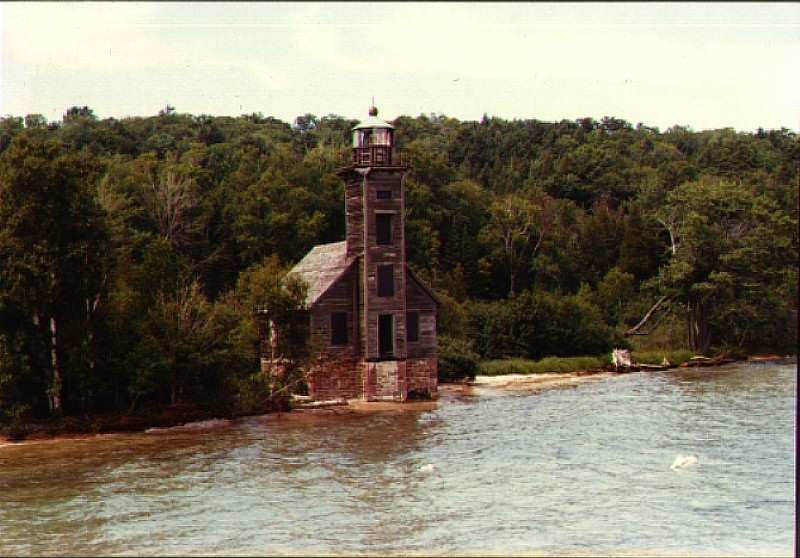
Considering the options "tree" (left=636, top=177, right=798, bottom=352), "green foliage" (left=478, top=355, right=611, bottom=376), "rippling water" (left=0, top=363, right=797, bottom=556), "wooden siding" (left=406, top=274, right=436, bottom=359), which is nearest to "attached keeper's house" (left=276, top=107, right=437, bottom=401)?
"wooden siding" (left=406, top=274, right=436, bottom=359)

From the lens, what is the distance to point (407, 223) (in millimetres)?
46062

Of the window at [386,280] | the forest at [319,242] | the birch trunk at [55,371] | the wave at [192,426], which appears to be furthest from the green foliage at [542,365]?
the birch trunk at [55,371]

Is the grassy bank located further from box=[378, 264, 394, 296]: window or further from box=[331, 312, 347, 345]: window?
box=[331, 312, 347, 345]: window

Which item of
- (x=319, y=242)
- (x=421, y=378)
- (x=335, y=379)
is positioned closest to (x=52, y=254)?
(x=335, y=379)

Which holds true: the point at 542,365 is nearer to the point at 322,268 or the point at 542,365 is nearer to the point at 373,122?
the point at 322,268

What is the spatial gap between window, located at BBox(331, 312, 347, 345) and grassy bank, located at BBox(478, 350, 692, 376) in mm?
9720

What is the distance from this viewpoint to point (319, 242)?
138 ft

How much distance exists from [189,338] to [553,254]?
32.4m

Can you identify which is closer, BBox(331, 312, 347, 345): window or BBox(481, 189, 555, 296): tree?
BBox(331, 312, 347, 345): window

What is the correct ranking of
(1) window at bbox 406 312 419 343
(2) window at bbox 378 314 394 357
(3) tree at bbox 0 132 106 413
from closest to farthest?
(3) tree at bbox 0 132 106 413
(2) window at bbox 378 314 394 357
(1) window at bbox 406 312 419 343

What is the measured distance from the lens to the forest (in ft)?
86.1

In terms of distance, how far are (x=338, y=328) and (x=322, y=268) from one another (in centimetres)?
260

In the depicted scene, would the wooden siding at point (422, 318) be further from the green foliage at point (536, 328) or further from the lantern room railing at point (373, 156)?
the green foliage at point (536, 328)

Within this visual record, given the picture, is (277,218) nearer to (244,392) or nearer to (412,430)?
(244,392)
